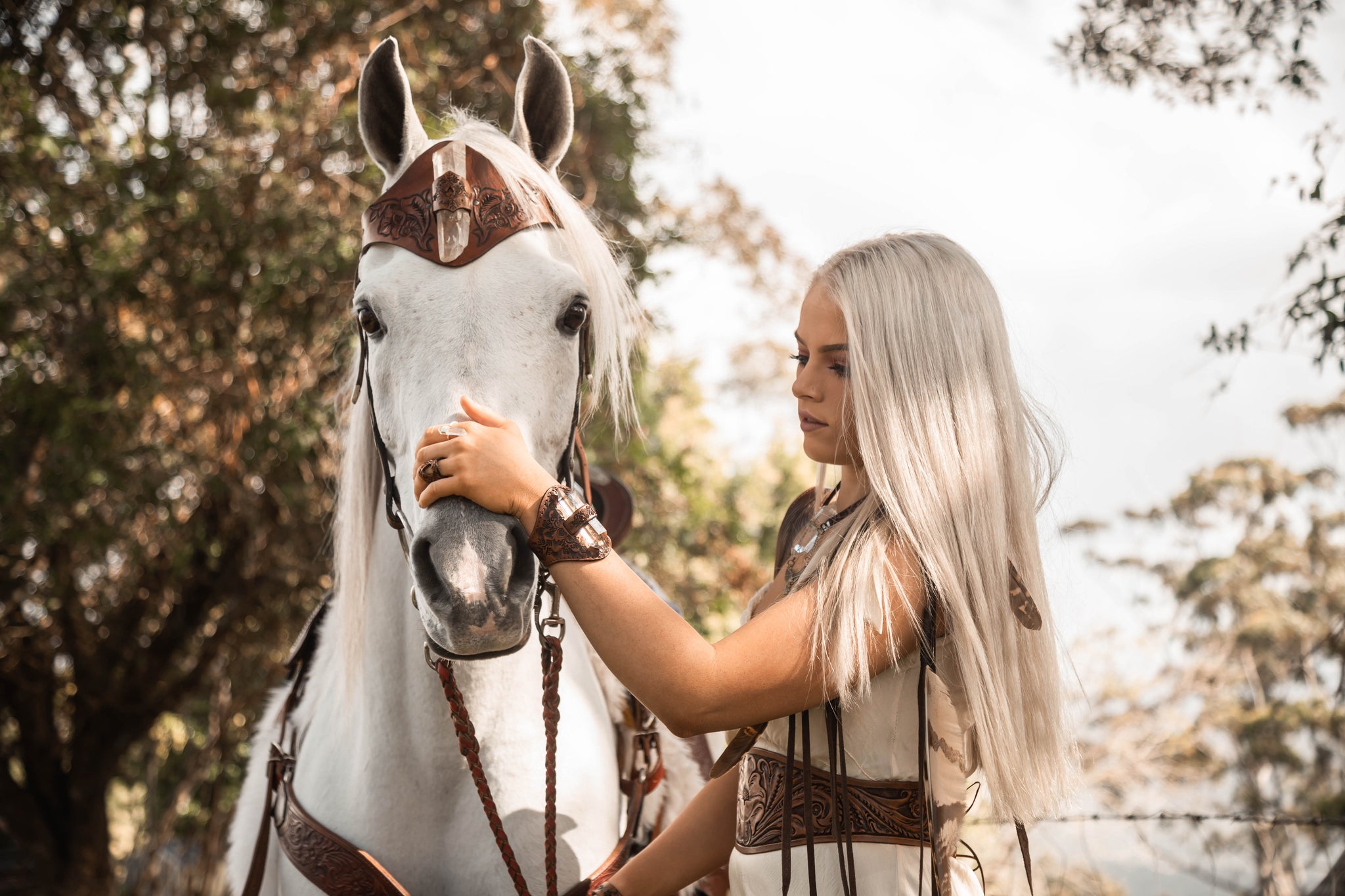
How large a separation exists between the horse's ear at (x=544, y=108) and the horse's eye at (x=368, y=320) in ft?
1.67

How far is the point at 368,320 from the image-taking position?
1.46 metres

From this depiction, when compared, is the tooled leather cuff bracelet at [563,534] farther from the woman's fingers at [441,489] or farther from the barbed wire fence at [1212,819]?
the barbed wire fence at [1212,819]

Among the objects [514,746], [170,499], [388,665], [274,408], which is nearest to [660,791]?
[514,746]

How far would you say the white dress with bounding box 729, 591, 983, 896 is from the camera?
1.15m

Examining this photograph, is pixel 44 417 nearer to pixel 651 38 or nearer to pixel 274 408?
pixel 274 408

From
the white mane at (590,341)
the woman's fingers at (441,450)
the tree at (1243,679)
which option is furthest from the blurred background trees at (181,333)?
the tree at (1243,679)

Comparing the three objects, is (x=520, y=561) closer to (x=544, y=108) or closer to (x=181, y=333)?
(x=544, y=108)

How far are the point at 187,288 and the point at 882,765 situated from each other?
209 inches

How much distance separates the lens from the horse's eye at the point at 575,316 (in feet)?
4.76

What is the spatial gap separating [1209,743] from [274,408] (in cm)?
1063

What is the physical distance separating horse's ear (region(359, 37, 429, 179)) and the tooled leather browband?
12cm

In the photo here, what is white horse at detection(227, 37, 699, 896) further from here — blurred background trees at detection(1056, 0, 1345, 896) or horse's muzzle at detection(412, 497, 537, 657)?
blurred background trees at detection(1056, 0, 1345, 896)

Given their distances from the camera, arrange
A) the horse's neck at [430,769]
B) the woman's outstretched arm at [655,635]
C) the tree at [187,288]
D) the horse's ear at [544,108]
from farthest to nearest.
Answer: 1. the tree at [187,288]
2. the horse's ear at [544,108]
3. the horse's neck at [430,769]
4. the woman's outstretched arm at [655,635]

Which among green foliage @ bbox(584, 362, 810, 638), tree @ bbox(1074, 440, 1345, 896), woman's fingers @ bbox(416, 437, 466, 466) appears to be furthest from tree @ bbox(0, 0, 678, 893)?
tree @ bbox(1074, 440, 1345, 896)
